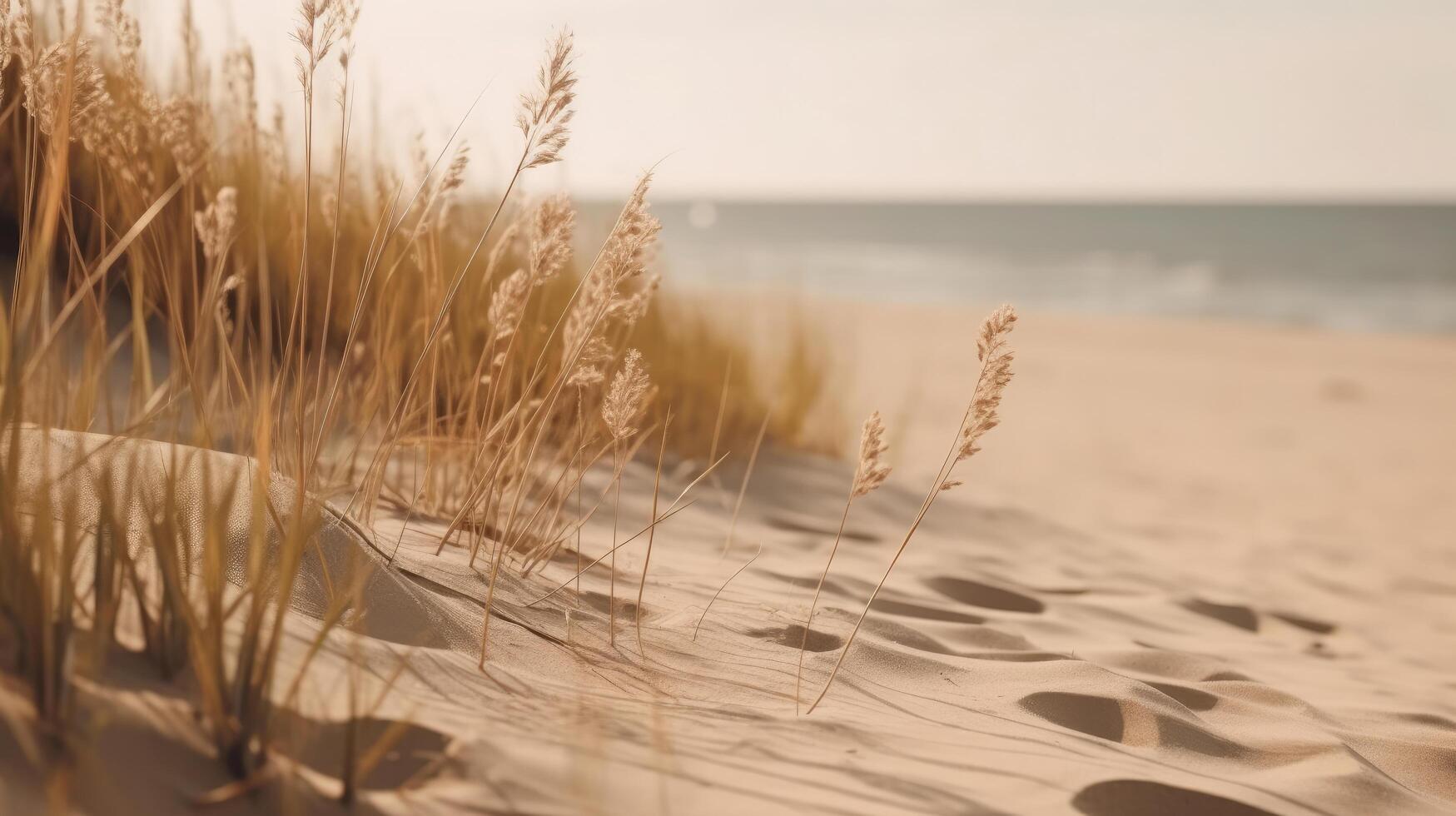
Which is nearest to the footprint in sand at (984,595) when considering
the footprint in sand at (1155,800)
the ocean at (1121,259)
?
the footprint in sand at (1155,800)

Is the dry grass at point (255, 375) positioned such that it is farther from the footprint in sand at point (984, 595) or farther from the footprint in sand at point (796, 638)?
the footprint in sand at point (984, 595)

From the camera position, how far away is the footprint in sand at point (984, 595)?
258 centimetres

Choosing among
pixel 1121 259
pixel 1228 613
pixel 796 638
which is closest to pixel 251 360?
pixel 796 638

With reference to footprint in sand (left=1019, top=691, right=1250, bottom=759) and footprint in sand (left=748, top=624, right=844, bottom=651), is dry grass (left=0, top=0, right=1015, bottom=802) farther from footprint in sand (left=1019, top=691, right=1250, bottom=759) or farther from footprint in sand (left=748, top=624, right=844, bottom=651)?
footprint in sand (left=1019, top=691, right=1250, bottom=759)

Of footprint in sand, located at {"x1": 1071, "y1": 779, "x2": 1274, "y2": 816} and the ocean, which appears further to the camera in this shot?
the ocean

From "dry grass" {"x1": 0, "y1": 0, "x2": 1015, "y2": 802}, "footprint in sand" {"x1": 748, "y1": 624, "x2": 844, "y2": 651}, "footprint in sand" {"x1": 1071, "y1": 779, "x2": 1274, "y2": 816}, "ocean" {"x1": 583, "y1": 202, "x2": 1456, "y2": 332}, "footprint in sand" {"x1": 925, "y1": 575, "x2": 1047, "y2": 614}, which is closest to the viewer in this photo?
"dry grass" {"x1": 0, "y1": 0, "x2": 1015, "y2": 802}

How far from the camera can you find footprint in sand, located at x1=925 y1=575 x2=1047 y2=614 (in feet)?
8.48

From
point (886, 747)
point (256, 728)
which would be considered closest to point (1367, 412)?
point (886, 747)

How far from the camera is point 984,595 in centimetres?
264

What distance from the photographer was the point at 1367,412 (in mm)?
7590

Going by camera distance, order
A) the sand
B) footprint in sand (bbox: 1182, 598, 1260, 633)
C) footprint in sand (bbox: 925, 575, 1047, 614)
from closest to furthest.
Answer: the sand, footprint in sand (bbox: 925, 575, 1047, 614), footprint in sand (bbox: 1182, 598, 1260, 633)

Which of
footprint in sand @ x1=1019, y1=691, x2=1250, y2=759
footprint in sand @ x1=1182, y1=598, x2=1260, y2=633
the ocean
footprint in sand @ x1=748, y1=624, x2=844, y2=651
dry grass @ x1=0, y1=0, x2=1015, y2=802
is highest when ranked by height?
the ocean

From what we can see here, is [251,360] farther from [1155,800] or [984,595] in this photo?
[984,595]

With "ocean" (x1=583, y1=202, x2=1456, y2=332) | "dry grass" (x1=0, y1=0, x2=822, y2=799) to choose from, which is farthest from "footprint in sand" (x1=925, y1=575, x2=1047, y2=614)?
"ocean" (x1=583, y1=202, x2=1456, y2=332)
